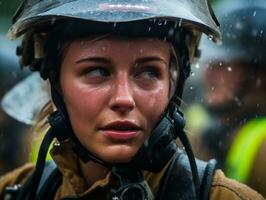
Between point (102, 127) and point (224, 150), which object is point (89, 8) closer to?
point (102, 127)

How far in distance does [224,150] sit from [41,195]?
174cm

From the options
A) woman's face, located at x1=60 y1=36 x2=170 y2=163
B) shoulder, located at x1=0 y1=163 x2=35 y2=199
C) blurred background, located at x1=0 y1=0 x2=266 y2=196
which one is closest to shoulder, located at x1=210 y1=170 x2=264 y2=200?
woman's face, located at x1=60 y1=36 x2=170 y2=163

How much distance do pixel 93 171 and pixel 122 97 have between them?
0.49 metres

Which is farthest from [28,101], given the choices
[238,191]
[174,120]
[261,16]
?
[261,16]

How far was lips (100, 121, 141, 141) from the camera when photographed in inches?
126

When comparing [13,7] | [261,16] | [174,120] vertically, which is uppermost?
[174,120]

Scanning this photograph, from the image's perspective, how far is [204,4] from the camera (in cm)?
365

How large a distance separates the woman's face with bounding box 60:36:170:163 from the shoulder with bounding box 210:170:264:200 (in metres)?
0.36

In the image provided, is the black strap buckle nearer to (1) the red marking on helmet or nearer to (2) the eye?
(2) the eye

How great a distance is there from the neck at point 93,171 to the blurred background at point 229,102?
1065 mm

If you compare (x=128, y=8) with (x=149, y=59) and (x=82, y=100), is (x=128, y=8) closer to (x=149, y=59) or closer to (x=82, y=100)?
(x=149, y=59)

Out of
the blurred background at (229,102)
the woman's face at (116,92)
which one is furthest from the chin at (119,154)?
the blurred background at (229,102)

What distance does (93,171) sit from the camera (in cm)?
351

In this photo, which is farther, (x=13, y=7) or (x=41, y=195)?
(x=13, y=7)
